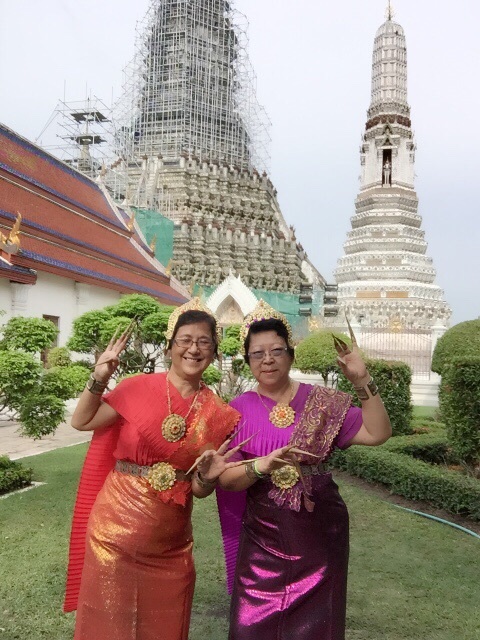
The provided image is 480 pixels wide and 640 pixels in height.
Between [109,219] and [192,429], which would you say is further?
[109,219]

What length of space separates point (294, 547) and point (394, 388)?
763 centimetres

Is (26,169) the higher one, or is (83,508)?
(26,169)

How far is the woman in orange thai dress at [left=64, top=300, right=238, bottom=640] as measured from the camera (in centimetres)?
272

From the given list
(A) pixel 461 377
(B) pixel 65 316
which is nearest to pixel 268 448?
(A) pixel 461 377

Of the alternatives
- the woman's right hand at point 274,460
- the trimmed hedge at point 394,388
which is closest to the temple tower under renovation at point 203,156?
the trimmed hedge at point 394,388

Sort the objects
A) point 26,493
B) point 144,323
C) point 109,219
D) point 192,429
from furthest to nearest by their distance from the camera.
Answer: point 109,219 < point 144,323 < point 26,493 < point 192,429

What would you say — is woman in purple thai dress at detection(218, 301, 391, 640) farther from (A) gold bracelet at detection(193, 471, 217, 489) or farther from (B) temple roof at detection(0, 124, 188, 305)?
(B) temple roof at detection(0, 124, 188, 305)

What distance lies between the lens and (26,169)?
1731 centimetres

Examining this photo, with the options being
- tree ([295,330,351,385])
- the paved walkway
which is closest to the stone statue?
tree ([295,330,351,385])

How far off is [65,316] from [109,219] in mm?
6062

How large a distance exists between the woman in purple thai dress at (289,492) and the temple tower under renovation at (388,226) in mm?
26706

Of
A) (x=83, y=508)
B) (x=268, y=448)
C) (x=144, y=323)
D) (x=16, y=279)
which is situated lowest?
(x=83, y=508)

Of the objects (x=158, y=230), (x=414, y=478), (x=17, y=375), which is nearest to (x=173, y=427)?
(x=17, y=375)

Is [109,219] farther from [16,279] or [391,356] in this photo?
[391,356]
